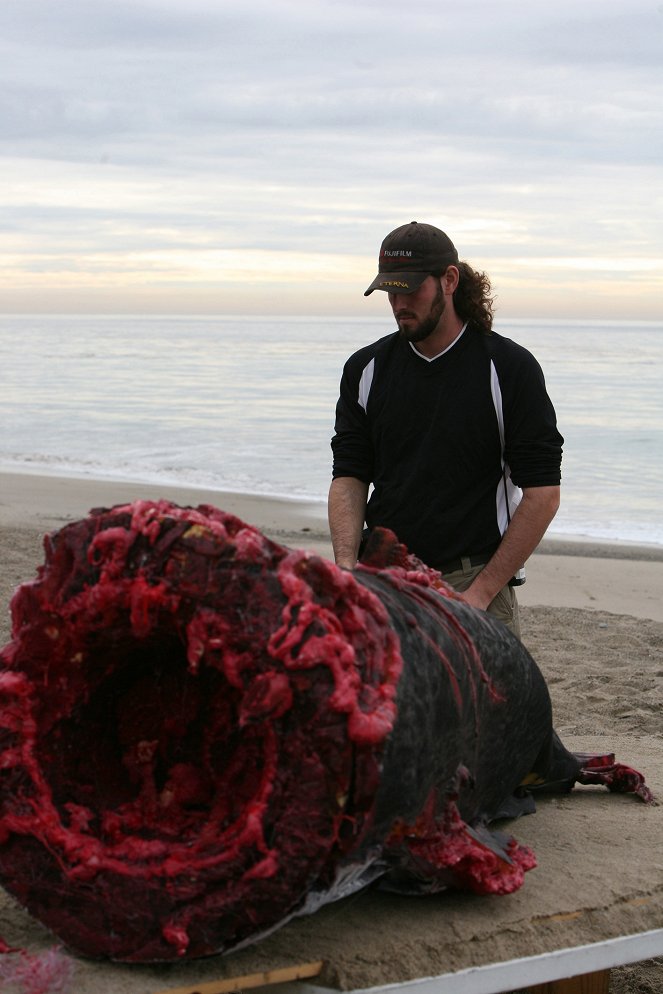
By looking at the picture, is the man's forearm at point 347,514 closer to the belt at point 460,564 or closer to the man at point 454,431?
the man at point 454,431

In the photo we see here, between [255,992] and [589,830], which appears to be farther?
[589,830]

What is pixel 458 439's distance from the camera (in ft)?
13.7

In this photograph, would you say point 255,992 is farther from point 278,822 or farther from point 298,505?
point 298,505

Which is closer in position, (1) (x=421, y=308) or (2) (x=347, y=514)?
(1) (x=421, y=308)

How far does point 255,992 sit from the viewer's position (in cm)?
261

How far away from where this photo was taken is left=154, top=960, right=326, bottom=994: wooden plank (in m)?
2.40

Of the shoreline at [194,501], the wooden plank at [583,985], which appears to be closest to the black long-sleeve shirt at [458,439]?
the wooden plank at [583,985]

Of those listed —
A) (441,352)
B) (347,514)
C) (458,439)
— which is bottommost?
(347,514)

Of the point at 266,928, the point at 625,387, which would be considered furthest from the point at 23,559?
the point at 625,387

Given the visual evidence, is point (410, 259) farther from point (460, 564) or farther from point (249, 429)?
point (249, 429)

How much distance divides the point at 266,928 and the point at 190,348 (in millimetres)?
61835

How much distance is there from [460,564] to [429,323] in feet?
2.82

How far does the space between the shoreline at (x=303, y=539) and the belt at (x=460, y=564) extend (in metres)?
3.69

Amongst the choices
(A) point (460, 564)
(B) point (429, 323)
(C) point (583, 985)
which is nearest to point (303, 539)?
(A) point (460, 564)
